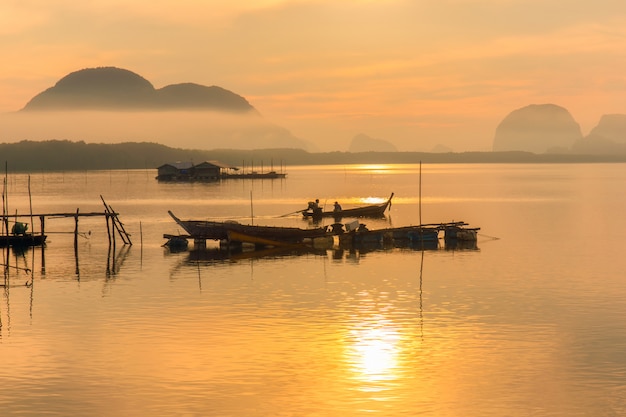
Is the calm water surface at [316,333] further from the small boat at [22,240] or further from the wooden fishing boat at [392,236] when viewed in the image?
the wooden fishing boat at [392,236]

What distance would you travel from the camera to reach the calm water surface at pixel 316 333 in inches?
1081

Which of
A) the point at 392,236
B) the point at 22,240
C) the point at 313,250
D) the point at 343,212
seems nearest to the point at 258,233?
the point at 313,250

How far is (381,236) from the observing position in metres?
72.0

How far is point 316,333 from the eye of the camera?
36.6 m

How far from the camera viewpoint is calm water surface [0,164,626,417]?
27.5 m

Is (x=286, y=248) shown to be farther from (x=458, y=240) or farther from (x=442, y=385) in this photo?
(x=442, y=385)

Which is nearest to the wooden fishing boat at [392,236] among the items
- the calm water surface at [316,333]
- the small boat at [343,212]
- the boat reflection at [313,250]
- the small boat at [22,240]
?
the boat reflection at [313,250]

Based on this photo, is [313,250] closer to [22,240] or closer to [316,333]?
[22,240]

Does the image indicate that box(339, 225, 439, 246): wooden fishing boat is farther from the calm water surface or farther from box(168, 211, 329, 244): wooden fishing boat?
the calm water surface

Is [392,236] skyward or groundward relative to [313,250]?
skyward

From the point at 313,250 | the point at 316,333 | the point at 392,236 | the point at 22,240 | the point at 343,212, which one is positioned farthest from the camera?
the point at 343,212

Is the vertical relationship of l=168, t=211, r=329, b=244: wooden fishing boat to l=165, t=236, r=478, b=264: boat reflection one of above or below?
above

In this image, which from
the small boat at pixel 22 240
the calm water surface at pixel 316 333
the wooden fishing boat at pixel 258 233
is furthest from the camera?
the wooden fishing boat at pixel 258 233

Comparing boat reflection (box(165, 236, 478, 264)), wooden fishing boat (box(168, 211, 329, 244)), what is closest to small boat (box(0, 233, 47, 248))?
boat reflection (box(165, 236, 478, 264))
